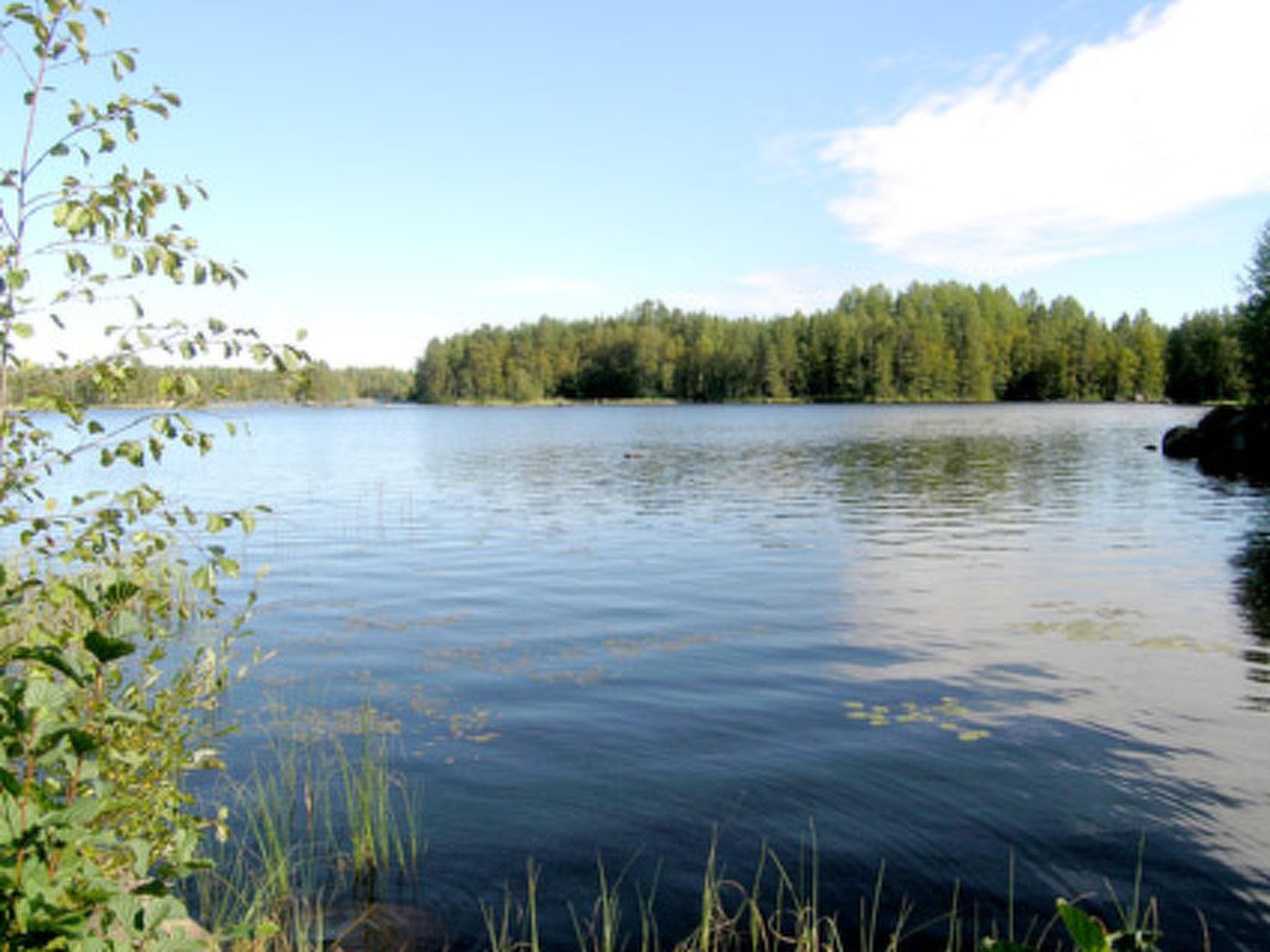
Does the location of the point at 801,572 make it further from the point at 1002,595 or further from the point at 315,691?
the point at 315,691

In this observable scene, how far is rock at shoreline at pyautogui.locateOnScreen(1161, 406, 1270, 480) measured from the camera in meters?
50.0

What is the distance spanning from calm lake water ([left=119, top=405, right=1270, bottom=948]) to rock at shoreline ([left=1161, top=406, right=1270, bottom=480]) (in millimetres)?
18096

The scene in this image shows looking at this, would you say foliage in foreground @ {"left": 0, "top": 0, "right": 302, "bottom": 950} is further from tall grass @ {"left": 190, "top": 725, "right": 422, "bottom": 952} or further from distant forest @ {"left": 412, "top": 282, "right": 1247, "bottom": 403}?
distant forest @ {"left": 412, "top": 282, "right": 1247, "bottom": 403}

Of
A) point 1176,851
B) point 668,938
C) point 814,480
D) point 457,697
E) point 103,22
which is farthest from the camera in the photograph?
point 814,480

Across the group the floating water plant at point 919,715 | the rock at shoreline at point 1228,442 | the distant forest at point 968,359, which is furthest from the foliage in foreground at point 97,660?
the distant forest at point 968,359

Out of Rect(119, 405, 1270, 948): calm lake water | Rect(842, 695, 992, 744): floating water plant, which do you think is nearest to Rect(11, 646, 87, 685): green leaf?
Rect(119, 405, 1270, 948): calm lake water

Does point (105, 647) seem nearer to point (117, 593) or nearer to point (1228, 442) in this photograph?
point (117, 593)

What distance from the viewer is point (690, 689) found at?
1325 centimetres

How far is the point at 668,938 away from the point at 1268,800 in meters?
6.80

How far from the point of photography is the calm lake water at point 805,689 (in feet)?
27.8

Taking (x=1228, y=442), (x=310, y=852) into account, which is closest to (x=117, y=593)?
(x=310, y=852)

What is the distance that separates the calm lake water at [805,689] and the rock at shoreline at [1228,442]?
59.4 ft

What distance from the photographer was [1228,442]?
5400cm

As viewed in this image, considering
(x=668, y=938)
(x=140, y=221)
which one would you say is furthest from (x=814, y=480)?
(x=140, y=221)
